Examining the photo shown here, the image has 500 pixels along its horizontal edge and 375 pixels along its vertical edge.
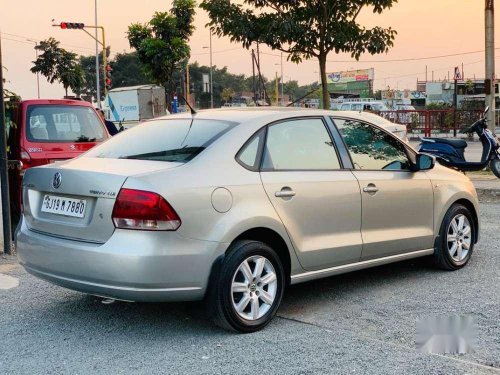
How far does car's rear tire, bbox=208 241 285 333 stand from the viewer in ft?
13.6

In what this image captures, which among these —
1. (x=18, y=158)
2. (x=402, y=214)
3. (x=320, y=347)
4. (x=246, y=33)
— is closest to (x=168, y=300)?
(x=320, y=347)

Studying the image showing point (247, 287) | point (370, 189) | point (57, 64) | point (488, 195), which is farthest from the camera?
point (57, 64)

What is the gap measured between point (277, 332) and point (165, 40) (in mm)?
31179

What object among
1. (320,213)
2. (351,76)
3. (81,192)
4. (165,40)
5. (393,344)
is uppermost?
(351,76)

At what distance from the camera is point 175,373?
3.67 metres

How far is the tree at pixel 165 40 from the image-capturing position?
33469 millimetres

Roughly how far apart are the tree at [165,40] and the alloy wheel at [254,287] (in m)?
30.0

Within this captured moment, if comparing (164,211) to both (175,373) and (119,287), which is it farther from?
(175,373)

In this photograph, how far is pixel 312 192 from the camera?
15.5 ft

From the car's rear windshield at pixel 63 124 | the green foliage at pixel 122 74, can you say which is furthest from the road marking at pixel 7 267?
the green foliage at pixel 122 74

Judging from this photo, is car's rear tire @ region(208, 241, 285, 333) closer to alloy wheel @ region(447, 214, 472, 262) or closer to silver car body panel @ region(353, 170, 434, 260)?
silver car body panel @ region(353, 170, 434, 260)

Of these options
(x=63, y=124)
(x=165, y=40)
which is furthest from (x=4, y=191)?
(x=165, y=40)

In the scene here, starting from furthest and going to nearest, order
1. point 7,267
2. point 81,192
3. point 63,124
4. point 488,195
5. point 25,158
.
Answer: point 488,195 → point 63,124 → point 25,158 → point 7,267 → point 81,192

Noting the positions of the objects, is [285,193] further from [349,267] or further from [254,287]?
[349,267]
